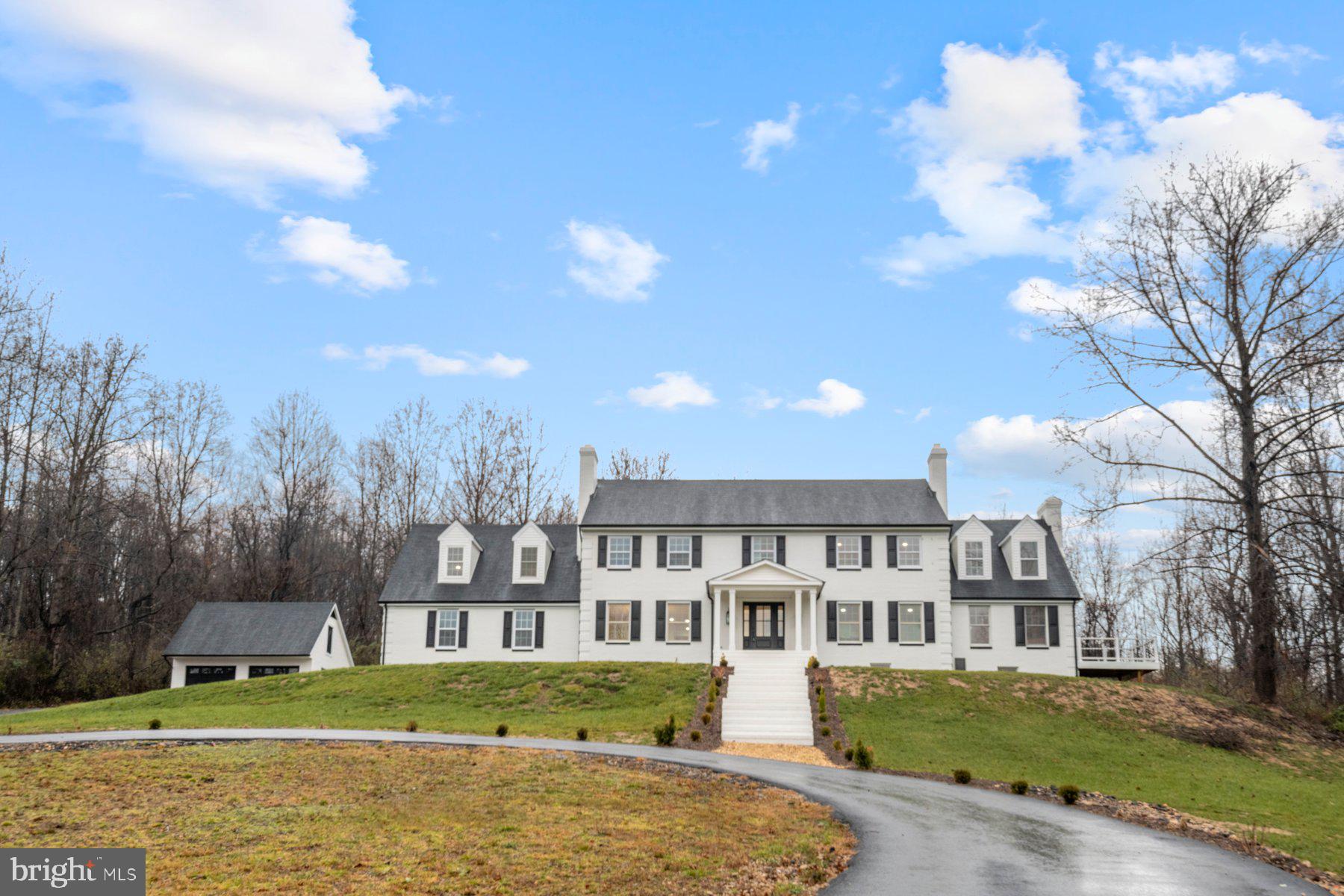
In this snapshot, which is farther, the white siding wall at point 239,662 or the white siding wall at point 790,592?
the white siding wall at point 239,662

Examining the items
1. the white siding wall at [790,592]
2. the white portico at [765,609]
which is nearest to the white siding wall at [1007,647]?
the white siding wall at [790,592]

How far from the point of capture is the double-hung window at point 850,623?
3662cm

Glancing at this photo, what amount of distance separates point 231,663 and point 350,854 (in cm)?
3009

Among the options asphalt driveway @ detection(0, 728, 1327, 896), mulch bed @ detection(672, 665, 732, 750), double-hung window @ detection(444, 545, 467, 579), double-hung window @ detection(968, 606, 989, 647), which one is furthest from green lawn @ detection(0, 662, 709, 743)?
double-hung window @ detection(968, 606, 989, 647)

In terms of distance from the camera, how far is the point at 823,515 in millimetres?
38031

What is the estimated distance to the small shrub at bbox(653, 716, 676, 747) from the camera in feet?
79.5

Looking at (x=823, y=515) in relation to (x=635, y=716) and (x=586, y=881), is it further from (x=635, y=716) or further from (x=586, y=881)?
(x=586, y=881)

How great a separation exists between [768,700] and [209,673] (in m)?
23.3

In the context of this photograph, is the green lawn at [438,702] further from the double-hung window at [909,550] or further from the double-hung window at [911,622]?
the double-hung window at [909,550]

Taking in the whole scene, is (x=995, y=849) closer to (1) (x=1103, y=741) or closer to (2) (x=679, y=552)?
(1) (x=1103, y=741)

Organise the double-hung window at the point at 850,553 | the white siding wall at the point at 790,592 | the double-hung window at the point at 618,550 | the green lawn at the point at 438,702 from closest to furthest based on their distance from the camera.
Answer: the green lawn at the point at 438,702 → the white siding wall at the point at 790,592 → the double-hung window at the point at 850,553 → the double-hung window at the point at 618,550

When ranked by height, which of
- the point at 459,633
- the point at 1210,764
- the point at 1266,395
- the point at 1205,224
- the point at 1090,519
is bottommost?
the point at 1210,764

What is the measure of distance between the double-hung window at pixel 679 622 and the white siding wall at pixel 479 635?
3771mm

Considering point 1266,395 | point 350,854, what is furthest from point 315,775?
point 1266,395
